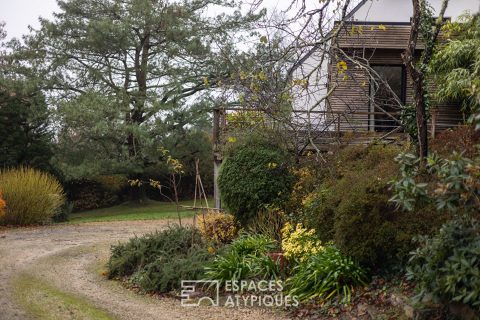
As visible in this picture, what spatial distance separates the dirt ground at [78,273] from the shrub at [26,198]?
1.44 m

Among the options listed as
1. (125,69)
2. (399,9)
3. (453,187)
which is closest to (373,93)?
(453,187)

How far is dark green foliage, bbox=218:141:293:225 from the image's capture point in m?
11.4

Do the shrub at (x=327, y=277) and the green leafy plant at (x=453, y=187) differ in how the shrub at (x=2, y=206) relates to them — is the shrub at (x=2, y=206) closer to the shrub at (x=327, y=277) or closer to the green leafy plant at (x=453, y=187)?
the shrub at (x=327, y=277)

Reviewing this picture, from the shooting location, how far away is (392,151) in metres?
10.3

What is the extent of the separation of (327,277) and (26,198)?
1498 cm

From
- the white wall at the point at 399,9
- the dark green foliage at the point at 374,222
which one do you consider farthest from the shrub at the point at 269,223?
the white wall at the point at 399,9

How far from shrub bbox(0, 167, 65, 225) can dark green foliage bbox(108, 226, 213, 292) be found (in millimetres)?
9362

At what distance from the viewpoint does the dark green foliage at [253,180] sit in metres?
11.4

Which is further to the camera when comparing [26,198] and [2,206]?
[26,198]

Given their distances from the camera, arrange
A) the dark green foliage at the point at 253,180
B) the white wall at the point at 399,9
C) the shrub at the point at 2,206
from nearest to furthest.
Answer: the dark green foliage at the point at 253,180
the shrub at the point at 2,206
the white wall at the point at 399,9

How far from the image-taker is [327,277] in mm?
7859

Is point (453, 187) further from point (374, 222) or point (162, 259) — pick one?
point (162, 259)

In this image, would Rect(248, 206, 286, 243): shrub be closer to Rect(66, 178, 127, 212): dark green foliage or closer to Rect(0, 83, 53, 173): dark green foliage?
Rect(0, 83, 53, 173): dark green foliage

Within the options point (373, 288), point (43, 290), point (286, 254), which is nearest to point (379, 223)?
point (373, 288)
